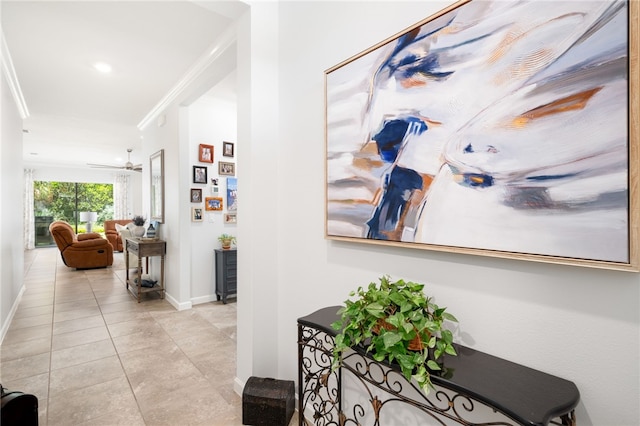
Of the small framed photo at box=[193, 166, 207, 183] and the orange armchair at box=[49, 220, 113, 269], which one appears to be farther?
the orange armchair at box=[49, 220, 113, 269]

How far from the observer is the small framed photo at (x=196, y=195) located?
4.11 meters

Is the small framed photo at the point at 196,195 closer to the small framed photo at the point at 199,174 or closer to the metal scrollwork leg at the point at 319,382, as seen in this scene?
the small framed photo at the point at 199,174

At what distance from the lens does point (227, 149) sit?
4488mm

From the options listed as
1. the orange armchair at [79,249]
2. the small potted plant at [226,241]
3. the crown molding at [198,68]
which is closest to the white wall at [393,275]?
the crown molding at [198,68]

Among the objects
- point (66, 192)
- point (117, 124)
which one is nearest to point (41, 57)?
point (117, 124)

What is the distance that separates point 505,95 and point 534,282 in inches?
24.3

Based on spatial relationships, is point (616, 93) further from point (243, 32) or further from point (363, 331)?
point (243, 32)

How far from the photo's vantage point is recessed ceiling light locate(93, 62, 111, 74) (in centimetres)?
318

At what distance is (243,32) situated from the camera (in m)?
2.11

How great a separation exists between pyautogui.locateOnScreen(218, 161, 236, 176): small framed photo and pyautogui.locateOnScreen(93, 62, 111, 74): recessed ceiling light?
161cm

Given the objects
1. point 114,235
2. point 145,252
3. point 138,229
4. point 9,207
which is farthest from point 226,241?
point 114,235

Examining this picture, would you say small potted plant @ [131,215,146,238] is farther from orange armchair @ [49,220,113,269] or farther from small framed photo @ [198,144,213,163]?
orange armchair @ [49,220,113,269]

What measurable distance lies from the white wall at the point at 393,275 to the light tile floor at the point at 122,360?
0.39 metres

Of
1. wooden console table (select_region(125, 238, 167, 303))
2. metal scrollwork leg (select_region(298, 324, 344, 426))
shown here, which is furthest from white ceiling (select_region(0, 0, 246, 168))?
metal scrollwork leg (select_region(298, 324, 344, 426))
